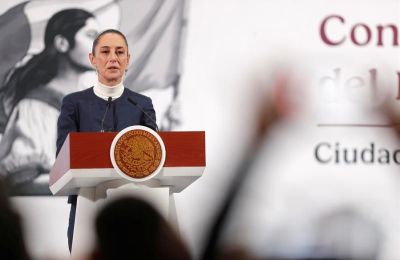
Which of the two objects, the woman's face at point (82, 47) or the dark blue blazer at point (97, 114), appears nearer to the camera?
the dark blue blazer at point (97, 114)

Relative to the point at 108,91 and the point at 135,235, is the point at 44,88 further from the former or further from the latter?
the point at 135,235

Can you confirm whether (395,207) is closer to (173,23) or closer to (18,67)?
(173,23)

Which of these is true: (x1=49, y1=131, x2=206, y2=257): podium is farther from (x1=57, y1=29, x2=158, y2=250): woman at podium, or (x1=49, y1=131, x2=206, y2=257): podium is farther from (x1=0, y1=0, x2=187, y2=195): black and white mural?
(x1=0, y1=0, x2=187, y2=195): black and white mural

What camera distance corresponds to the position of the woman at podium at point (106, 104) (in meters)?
2.55

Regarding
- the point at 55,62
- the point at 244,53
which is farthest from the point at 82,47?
the point at 244,53

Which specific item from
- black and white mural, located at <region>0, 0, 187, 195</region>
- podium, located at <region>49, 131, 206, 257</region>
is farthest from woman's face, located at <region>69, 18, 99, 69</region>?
podium, located at <region>49, 131, 206, 257</region>

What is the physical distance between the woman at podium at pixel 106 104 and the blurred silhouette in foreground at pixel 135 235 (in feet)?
5.75

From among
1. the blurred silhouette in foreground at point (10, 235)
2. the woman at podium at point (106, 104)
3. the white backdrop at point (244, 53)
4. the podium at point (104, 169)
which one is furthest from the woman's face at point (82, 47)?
the blurred silhouette in foreground at point (10, 235)

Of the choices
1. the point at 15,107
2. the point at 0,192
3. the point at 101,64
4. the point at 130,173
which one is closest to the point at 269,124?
the point at 0,192

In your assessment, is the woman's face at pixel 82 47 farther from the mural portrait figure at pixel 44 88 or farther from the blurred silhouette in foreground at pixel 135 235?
the blurred silhouette in foreground at pixel 135 235

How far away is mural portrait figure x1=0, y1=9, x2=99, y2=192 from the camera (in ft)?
13.9

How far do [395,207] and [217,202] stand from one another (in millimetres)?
3804

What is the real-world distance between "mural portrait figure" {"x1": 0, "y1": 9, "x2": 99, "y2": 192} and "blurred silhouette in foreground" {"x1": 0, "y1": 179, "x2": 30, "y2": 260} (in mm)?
3490

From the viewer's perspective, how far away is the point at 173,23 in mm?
4359
